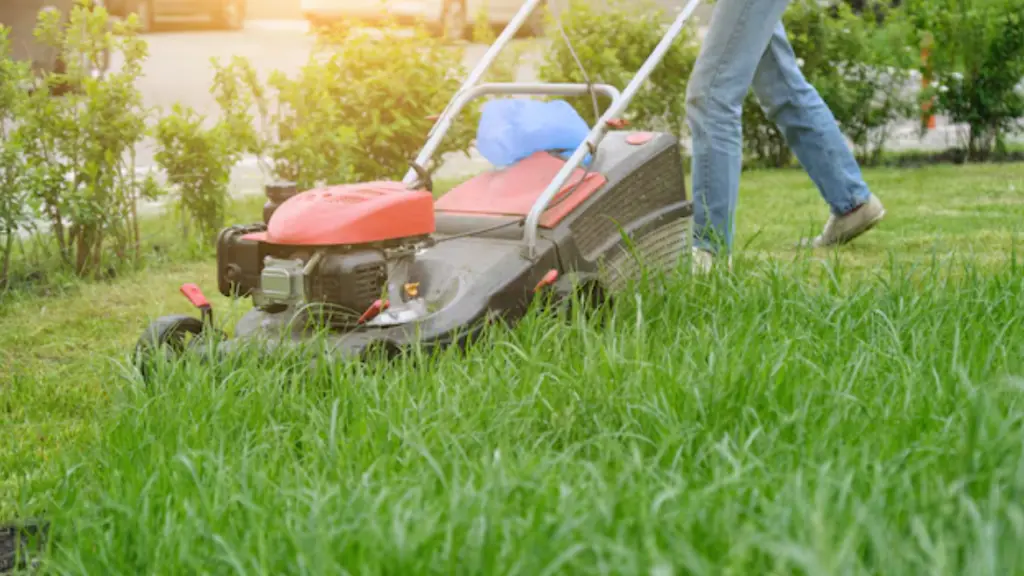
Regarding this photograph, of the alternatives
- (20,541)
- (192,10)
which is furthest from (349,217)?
(192,10)

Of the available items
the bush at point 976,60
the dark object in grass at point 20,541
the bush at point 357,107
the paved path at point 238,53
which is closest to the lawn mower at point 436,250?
the dark object in grass at point 20,541

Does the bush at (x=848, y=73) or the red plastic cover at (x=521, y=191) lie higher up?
the red plastic cover at (x=521, y=191)

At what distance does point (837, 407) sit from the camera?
2443 millimetres

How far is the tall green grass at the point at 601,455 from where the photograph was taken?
1869 millimetres

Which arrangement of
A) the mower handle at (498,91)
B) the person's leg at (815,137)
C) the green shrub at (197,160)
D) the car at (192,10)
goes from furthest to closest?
the car at (192,10)
the green shrub at (197,160)
the person's leg at (815,137)
the mower handle at (498,91)

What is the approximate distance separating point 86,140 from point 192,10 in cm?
1233

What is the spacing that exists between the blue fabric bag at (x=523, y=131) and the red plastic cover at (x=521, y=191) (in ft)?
0.11

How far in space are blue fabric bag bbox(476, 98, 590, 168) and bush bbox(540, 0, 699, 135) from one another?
120 inches

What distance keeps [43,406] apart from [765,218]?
11.1 ft

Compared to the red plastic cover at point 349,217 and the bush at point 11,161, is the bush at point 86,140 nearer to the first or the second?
the bush at point 11,161

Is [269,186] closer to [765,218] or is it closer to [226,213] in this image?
[226,213]

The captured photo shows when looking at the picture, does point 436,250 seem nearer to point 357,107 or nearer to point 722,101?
point 722,101

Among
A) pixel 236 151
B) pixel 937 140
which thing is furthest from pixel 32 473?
pixel 937 140

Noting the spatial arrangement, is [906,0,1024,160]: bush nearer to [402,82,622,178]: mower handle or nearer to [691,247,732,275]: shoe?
[691,247,732,275]: shoe
